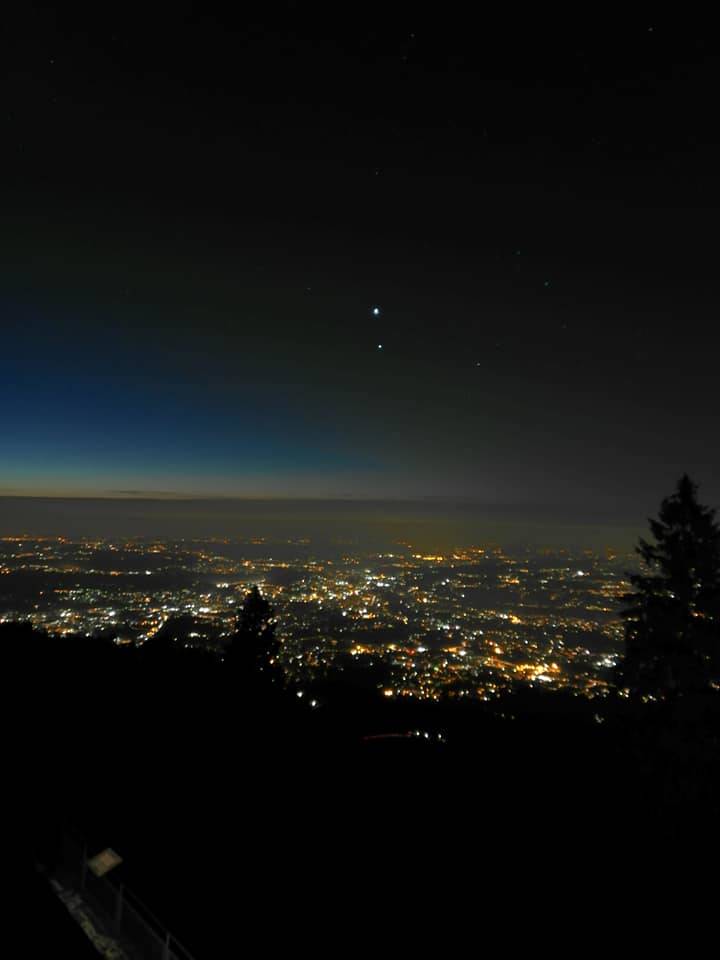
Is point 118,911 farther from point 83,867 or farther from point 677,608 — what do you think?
point 677,608

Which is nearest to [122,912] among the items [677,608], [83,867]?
[83,867]

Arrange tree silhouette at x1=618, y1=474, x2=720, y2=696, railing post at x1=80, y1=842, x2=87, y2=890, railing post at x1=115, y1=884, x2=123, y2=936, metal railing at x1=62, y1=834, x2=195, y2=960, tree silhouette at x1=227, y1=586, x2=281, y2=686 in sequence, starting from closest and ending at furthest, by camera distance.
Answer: metal railing at x1=62, y1=834, x2=195, y2=960 < railing post at x1=115, y1=884, x2=123, y2=936 < railing post at x1=80, y1=842, x2=87, y2=890 < tree silhouette at x1=618, y1=474, x2=720, y2=696 < tree silhouette at x1=227, y1=586, x2=281, y2=686

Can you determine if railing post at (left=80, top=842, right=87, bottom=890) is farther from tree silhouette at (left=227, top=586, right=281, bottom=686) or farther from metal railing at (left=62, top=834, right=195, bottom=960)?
tree silhouette at (left=227, top=586, right=281, bottom=686)

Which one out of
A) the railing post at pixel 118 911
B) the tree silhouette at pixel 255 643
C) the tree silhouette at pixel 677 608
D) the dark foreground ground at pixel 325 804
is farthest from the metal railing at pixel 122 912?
the tree silhouette at pixel 255 643

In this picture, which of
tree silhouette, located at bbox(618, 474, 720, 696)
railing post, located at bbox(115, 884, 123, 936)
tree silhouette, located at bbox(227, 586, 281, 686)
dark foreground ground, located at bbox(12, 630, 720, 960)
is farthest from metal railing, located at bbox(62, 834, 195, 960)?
tree silhouette, located at bbox(227, 586, 281, 686)

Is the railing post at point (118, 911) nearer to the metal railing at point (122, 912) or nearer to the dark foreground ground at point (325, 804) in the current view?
the metal railing at point (122, 912)

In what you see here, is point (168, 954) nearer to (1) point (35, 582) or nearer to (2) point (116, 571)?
(1) point (35, 582)

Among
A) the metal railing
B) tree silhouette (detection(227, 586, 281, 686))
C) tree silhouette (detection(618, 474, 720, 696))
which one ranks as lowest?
tree silhouette (detection(227, 586, 281, 686))
